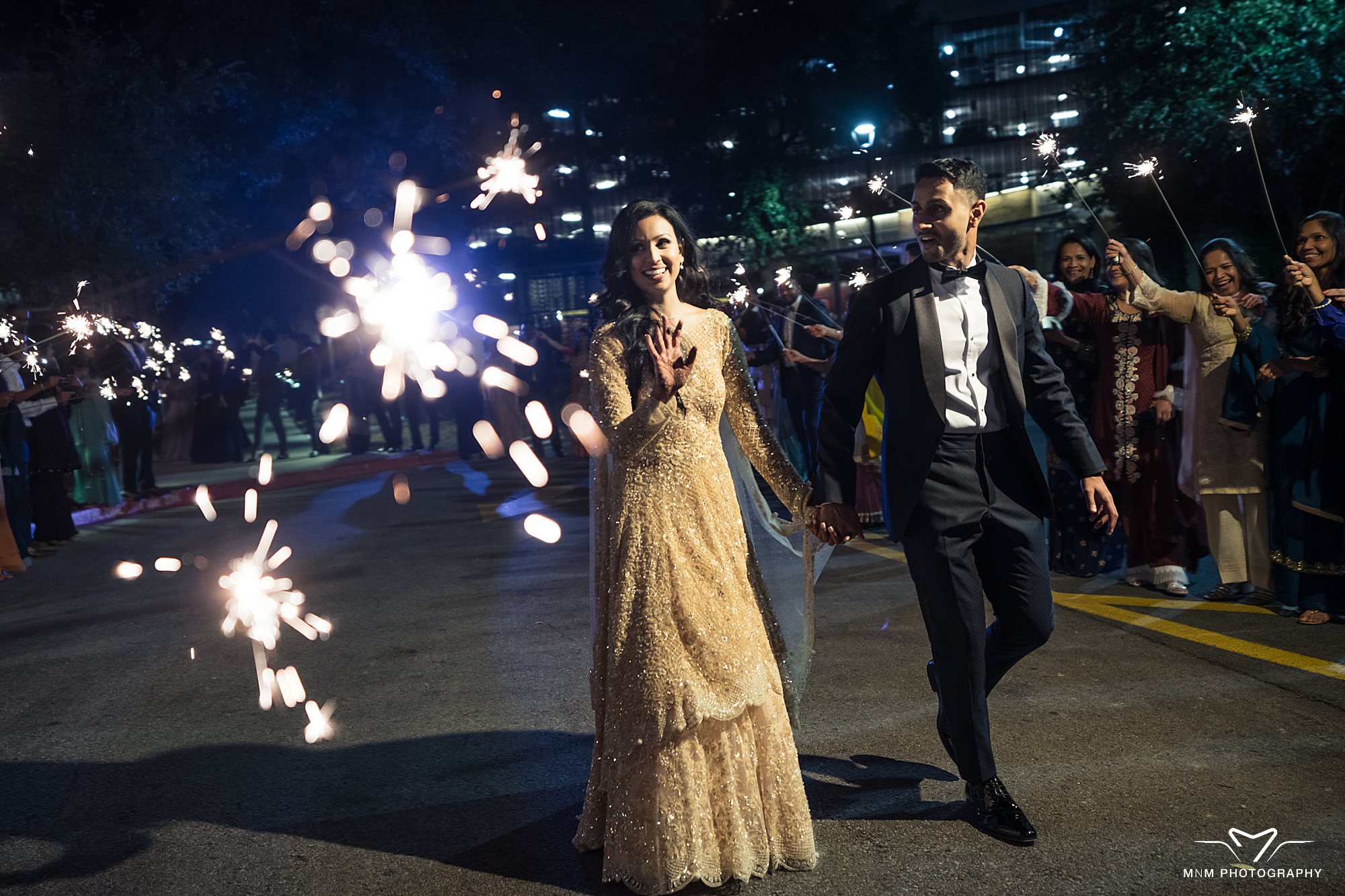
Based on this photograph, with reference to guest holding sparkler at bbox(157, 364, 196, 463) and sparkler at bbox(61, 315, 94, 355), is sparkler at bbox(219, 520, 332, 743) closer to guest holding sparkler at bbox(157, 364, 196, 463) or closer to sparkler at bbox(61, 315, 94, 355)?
sparkler at bbox(61, 315, 94, 355)

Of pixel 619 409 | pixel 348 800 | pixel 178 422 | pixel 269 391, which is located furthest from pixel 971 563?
pixel 178 422

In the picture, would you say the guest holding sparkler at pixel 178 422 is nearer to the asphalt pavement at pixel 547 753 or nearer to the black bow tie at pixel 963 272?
the asphalt pavement at pixel 547 753

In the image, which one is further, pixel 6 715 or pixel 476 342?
pixel 476 342

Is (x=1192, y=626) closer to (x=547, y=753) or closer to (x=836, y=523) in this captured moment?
(x=836, y=523)

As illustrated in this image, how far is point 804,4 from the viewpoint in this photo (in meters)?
34.0

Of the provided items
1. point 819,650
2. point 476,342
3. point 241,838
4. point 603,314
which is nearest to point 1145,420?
point 819,650

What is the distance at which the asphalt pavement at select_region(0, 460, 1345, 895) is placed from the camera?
332 centimetres

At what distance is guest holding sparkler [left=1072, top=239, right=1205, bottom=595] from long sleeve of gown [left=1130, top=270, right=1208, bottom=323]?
103 millimetres

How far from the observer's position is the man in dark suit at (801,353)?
9.83m

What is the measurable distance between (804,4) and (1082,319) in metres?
29.9

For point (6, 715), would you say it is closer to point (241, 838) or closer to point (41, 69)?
point (241, 838)

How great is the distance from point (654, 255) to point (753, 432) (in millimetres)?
641

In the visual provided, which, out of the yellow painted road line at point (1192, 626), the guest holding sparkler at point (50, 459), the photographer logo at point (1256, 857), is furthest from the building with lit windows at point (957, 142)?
the photographer logo at point (1256, 857)

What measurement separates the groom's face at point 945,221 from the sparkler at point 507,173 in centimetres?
2663
